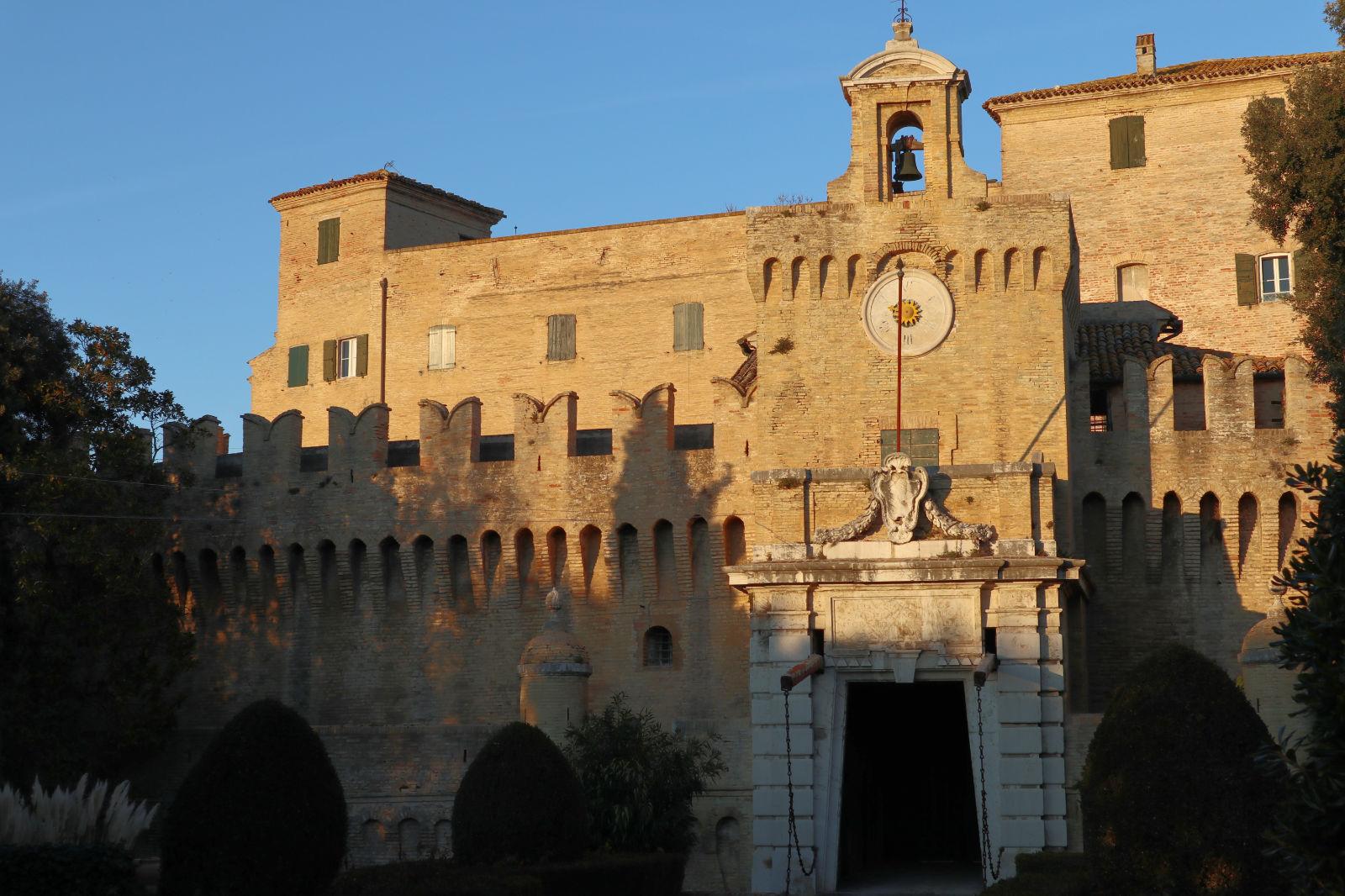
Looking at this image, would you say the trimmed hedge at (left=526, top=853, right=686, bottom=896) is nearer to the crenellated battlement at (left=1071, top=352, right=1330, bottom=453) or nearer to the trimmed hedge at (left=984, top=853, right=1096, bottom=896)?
the trimmed hedge at (left=984, top=853, right=1096, bottom=896)

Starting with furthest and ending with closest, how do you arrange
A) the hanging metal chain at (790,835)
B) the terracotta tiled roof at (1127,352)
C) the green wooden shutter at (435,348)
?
the green wooden shutter at (435,348) → the terracotta tiled roof at (1127,352) → the hanging metal chain at (790,835)

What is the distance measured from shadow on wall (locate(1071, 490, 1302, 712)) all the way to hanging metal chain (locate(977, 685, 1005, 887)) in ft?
14.1

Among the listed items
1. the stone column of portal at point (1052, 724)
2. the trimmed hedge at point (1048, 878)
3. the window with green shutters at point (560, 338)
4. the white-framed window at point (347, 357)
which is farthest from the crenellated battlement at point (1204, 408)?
the white-framed window at point (347, 357)

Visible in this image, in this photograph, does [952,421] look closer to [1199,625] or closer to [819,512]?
[819,512]

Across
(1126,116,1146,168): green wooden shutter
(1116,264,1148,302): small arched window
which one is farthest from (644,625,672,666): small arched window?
(1126,116,1146,168): green wooden shutter

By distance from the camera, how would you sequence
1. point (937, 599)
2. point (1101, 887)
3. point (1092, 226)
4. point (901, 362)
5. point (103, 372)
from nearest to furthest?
point (1101, 887)
point (937, 599)
point (901, 362)
point (103, 372)
point (1092, 226)

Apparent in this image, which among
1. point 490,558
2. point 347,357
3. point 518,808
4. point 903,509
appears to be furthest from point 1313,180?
point 347,357

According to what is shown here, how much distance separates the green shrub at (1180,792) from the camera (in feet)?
54.1

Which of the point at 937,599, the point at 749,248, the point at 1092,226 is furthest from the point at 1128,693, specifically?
the point at 1092,226

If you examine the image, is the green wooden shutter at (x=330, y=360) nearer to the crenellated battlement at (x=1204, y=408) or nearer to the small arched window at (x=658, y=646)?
the small arched window at (x=658, y=646)

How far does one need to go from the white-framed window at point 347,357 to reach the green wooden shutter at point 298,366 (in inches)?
44.8

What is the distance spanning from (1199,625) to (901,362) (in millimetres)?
6890

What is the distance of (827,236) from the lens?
3014 centimetres

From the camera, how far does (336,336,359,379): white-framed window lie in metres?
46.4
